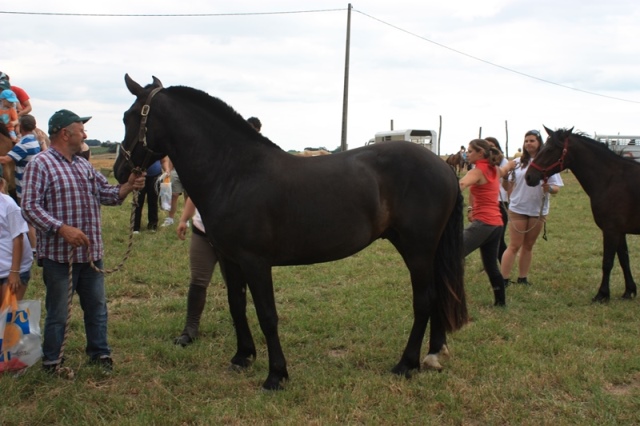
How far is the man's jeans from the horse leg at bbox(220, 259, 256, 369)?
98cm

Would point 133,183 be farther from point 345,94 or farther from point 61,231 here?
point 345,94

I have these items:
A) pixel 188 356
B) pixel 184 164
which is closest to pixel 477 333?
pixel 188 356

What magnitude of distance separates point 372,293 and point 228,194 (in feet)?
10.6

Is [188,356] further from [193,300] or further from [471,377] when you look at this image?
[471,377]

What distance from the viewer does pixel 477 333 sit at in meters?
5.21

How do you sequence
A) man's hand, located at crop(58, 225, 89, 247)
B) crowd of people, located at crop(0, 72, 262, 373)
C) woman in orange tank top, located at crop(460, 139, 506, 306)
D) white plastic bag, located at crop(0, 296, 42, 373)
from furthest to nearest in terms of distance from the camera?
woman in orange tank top, located at crop(460, 139, 506, 306), white plastic bag, located at crop(0, 296, 42, 373), crowd of people, located at crop(0, 72, 262, 373), man's hand, located at crop(58, 225, 89, 247)

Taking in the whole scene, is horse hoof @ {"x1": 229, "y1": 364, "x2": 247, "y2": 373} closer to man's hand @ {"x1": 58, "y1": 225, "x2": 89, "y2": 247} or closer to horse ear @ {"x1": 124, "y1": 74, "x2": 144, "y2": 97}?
man's hand @ {"x1": 58, "y1": 225, "x2": 89, "y2": 247}

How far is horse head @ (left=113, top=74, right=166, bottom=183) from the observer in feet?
13.2

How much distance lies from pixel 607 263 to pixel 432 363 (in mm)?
3474

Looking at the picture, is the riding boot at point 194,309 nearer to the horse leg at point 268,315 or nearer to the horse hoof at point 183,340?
the horse hoof at point 183,340

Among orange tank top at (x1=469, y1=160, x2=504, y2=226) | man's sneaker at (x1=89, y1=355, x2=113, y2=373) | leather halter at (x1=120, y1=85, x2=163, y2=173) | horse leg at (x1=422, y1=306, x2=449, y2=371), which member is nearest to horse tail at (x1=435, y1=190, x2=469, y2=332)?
horse leg at (x1=422, y1=306, x2=449, y2=371)

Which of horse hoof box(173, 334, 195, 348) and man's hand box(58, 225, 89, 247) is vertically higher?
man's hand box(58, 225, 89, 247)

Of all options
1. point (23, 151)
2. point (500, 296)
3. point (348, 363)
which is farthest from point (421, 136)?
point (348, 363)

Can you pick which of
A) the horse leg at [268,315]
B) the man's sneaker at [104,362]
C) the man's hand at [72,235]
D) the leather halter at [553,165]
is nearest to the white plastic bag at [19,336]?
the man's sneaker at [104,362]
